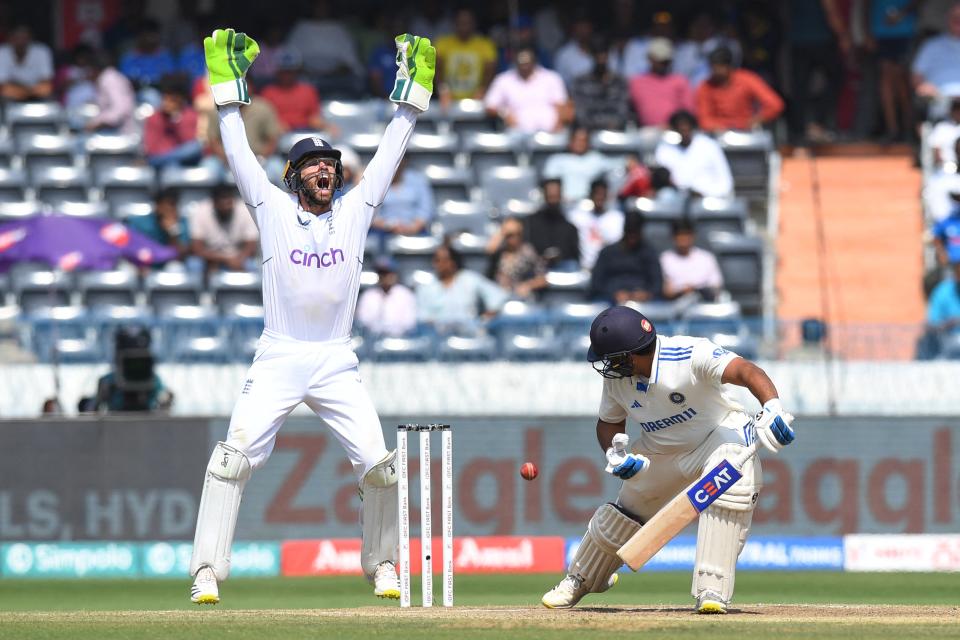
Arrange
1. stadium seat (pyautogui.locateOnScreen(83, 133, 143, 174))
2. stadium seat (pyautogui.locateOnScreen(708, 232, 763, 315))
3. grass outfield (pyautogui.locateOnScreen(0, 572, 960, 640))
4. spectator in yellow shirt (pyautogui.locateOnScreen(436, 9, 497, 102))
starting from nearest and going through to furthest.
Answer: grass outfield (pyautogui.locateOnScreen(0, 572, 960, 640)) → stadium seat (pyautogui.locateOnScreen(708, 232, 763, 315)) → stadium seat (pyautogui.locateOnScreen(83, 133, 143, 174)) → spectator in yellow shirt (pyautogui.locateOnScreen(436, 9, 497, 102))

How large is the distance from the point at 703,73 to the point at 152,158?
534 centimetres

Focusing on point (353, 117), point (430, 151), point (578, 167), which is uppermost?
point (353, 117)

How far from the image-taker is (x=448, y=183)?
16062mm

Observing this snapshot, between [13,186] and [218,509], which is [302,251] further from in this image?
[13,186]

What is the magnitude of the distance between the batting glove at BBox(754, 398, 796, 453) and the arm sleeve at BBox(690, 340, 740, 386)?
13.9 inches

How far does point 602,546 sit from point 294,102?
906 centimetres

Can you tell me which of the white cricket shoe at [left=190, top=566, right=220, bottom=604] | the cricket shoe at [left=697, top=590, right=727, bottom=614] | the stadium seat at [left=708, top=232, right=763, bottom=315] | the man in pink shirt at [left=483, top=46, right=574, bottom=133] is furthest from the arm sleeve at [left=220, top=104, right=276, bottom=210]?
the man in pink shirt at [left=483, top=46, right=574, bottom=133]

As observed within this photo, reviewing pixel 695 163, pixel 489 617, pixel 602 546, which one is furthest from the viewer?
pixel 695 163

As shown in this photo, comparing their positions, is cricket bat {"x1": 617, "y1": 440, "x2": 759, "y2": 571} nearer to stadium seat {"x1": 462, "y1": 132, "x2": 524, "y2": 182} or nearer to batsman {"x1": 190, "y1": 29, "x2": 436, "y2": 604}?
batsman {"x1": 190, "y1": 29, "x2": 436, "y2": 604}

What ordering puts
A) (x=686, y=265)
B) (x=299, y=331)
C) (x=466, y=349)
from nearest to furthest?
(x=299, y=331), (x=466, y=349), (x=686, y=265)

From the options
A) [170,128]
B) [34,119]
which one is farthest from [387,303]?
[34,119]

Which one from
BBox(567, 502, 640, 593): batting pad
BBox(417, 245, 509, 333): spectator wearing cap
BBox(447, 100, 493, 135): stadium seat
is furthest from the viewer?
BBox(447, 100, 493, 135): stadium seat

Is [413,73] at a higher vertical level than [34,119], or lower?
lower

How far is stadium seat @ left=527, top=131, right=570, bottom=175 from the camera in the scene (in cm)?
1650
